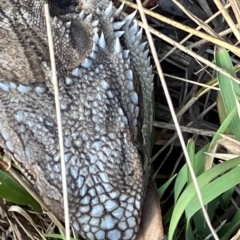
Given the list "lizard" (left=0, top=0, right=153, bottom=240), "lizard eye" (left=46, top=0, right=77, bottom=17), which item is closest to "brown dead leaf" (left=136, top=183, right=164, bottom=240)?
"lizard" (left=0, top=0, right=153, bottom=240)

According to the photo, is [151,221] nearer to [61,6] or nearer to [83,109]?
[83,109]

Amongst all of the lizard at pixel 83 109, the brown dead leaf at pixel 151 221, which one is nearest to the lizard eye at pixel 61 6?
the lizard at pixel 83 109

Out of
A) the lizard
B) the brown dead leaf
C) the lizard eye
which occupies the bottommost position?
the brown dead leaf

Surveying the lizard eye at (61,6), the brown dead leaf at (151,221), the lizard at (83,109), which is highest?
the lizard eye at (61,6)

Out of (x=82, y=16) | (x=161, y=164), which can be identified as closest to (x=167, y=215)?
(x=161, y=164)

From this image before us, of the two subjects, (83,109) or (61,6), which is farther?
(61,6)

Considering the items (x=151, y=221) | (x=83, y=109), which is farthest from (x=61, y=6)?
(x=151, y=221)

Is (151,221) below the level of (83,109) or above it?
below

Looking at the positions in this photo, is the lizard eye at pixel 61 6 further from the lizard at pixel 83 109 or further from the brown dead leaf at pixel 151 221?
the brown dead leaf at pixel 151 221

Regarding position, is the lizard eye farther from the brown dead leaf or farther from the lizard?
the brown dead leaf
